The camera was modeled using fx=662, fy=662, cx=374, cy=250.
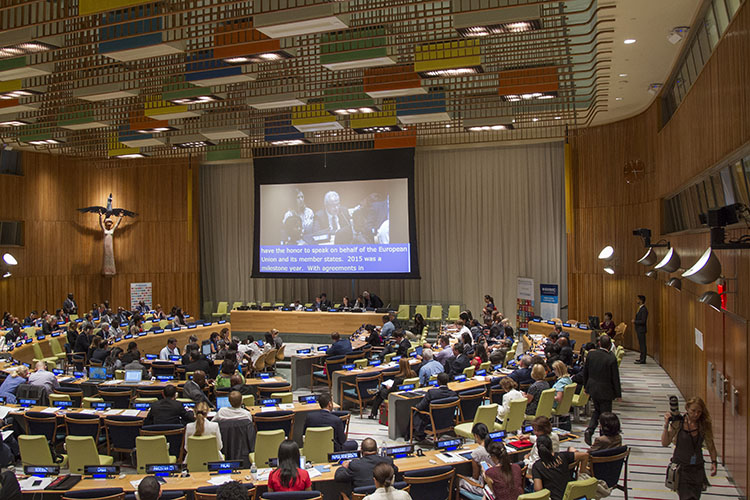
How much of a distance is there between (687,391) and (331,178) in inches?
545

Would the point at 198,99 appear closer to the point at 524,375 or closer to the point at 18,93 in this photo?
the point at 18,93

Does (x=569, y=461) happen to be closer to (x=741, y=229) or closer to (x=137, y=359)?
(x=741, y=229)

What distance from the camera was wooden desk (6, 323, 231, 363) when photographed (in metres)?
15.0

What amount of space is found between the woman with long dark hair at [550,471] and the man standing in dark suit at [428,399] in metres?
3.51

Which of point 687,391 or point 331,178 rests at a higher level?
point 331,178

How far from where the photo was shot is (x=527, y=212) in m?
22.0

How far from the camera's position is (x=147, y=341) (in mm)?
17062

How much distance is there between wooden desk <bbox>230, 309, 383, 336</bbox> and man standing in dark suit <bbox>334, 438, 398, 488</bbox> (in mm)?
13745

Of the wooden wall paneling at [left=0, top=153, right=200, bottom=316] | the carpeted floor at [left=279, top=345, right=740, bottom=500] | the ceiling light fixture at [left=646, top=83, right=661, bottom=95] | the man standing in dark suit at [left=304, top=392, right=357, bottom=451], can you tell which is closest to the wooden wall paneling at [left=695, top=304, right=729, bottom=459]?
the carpeted floor at [left=279, top=345, right=740, bottom=500]

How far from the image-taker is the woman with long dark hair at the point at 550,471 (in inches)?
229

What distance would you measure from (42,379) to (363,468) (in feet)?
21.5

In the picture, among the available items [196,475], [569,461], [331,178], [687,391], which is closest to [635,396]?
[687,391]

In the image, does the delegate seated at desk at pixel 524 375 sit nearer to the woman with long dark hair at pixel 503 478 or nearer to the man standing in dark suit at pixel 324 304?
the woman with long dark hair at pixel 503 478

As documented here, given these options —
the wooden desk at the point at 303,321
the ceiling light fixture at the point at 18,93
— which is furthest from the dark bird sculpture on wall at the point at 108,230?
the ceiling light fixture at the point at 18,93
